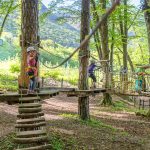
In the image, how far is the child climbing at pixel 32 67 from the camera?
8734mm

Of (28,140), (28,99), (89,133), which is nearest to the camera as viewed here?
(28,140)

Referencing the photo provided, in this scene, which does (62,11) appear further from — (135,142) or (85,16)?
(135,142)

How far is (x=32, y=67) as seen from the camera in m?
8.81

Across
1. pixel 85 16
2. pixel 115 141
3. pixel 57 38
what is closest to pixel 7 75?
pixel 85 16

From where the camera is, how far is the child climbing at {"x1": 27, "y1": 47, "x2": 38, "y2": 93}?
8734mm

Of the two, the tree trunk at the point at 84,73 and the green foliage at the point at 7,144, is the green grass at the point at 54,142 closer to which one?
the green foliage at the point at 7,144

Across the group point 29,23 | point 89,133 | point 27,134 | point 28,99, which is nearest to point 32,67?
point 28,99

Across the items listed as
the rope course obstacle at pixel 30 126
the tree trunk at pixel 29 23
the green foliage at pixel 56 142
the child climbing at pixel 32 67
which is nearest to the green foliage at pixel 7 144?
the rope course obstacle at pixel 30 126

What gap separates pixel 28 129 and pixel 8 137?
0.64 m

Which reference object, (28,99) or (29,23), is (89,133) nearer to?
(28,99)

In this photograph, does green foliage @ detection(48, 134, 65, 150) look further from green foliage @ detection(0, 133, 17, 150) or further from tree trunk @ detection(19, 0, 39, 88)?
tree trunk @ detection(19, 0, 39, 88)

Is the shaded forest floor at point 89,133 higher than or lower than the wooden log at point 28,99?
lower

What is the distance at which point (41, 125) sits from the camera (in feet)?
26.2

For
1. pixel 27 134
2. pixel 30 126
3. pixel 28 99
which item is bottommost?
pixel 27 134
